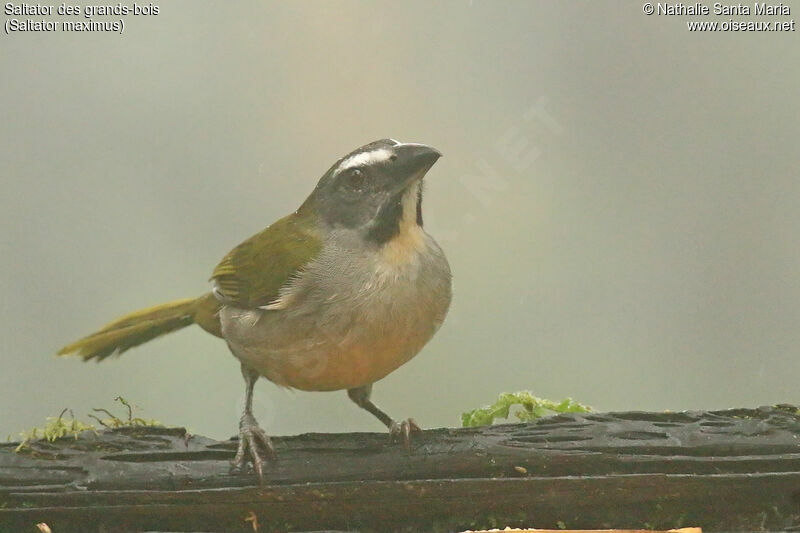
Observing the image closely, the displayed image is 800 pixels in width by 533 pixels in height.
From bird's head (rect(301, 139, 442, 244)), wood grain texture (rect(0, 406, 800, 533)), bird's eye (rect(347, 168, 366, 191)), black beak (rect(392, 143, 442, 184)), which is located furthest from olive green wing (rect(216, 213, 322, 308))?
wood grain texture (rect(0, 406, 800, 533))

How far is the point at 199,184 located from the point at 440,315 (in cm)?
119

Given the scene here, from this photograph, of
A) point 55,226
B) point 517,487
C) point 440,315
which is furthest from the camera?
point 55,226

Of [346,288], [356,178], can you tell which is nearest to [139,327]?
[346,288]

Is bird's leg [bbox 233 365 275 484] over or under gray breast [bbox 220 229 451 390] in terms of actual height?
under

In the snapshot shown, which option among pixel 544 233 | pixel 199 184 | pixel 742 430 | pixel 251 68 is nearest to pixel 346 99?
pixel 251 68

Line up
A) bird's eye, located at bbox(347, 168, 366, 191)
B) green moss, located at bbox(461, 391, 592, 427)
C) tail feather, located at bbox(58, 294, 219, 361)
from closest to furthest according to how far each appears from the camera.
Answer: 1. bird's eye, located at bbox(347, 168, 366, 191)
2. green moss, located at bbox(461, 391, 592, 427)
3. tail feather, located at bbox(58, 294, 219, 361)

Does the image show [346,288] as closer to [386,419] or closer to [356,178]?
[356,178]

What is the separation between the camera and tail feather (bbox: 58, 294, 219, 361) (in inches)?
135

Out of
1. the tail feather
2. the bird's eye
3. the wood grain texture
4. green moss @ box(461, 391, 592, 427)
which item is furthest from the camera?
the tail feather

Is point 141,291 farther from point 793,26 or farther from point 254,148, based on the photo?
point 793,26

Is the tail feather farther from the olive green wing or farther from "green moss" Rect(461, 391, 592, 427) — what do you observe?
"green moss" Rect(461, 391, 592, 427)

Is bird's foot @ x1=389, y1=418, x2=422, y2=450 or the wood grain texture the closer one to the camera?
the wood grain texture

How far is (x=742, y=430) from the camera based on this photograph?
290 centimetres

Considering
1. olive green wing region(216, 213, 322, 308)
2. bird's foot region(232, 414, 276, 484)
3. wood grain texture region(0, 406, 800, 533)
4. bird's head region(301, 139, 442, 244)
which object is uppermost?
bird's head region(301, 139, 442, 244)
